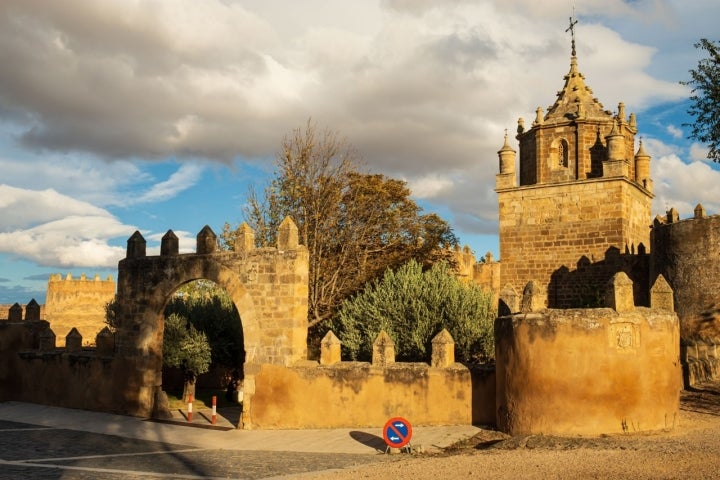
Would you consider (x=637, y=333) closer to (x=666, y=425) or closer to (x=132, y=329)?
(x=666, y=425)

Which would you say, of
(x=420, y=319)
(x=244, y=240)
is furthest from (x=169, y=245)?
(x=420, y=319)

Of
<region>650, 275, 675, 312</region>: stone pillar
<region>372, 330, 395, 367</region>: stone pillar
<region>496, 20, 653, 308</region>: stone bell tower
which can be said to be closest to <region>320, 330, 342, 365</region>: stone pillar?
<region>372, 330, 395, 367</region>: stone pillar

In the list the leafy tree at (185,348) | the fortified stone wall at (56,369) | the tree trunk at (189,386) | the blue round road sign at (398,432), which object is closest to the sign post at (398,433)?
the blue round road sign at (398,432)

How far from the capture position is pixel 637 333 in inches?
531

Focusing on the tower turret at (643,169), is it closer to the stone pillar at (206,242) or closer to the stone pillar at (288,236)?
the stone pillar at (288,236)

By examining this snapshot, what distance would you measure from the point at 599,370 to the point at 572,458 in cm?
282

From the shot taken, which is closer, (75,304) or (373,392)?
(373,392)

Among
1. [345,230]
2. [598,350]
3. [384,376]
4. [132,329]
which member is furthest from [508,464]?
[345,230]

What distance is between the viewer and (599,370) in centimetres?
1334

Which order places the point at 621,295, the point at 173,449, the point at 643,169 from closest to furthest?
the point at 621,295 → the point at 173,449 → the point at 643,169

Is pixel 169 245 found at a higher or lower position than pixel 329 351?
higher

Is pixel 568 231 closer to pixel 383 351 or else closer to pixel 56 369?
pixel 383 351

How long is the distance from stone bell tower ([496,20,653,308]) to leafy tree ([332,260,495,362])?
544cm

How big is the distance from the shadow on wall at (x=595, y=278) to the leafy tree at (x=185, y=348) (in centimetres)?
1296
